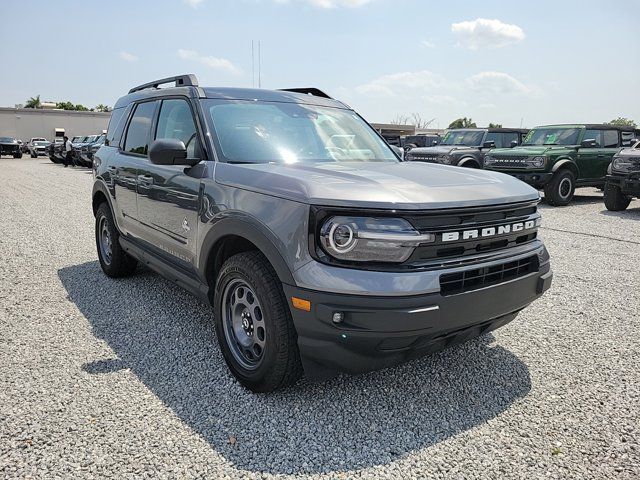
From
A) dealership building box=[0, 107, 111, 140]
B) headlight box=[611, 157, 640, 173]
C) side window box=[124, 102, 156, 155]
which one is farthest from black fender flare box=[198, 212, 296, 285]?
dealership building box=[0, 107, 111, 140]

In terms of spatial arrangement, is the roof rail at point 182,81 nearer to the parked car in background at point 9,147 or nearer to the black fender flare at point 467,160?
the black fender flare at point 467,160

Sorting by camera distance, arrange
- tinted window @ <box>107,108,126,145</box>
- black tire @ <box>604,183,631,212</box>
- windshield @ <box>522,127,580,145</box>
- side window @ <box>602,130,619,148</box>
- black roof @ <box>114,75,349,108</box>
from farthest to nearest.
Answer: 1. side window @ <box>602,130,619,148</box>
2. windshield @ <box>522,127,580,145</box>
3. black tire @ <box>604,183,631,212</box>
4. tinted window @ <box>107,108,126,145</box>
5. black roof @ <box>114,75,349,108</box>

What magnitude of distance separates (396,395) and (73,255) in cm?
504

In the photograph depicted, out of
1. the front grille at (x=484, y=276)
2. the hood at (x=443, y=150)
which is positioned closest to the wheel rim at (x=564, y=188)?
the hood at (x=443, y=150)

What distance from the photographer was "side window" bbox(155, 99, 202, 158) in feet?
11.5

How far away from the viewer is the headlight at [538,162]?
11359 millimetres

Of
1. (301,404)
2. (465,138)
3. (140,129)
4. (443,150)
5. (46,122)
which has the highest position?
(46,122)

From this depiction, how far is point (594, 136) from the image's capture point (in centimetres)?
1250

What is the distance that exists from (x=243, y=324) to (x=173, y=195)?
123cm

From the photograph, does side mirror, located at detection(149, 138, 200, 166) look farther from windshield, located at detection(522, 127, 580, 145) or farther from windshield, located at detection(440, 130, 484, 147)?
windshield, located at detection(440, 130, 484, 147)

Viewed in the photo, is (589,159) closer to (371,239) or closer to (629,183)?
(629,183)

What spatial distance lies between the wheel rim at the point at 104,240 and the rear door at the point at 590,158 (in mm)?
11026

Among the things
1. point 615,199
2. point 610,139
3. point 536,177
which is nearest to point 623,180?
point 615,199

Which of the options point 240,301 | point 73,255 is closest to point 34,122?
point 73,255
